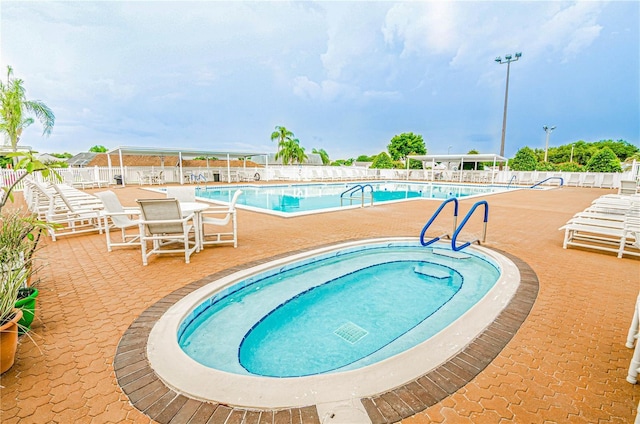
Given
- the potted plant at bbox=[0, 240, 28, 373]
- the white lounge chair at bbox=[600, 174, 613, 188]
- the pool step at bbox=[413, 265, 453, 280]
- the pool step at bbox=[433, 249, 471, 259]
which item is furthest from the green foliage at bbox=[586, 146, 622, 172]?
the potted plant at bbox=[0, 240, 28, 373]

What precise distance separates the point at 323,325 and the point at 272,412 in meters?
1.55

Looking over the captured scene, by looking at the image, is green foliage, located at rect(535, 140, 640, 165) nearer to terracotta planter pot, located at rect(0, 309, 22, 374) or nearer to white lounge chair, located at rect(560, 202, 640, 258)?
white lounge chair, located at rect(560, 202, 640, 258)

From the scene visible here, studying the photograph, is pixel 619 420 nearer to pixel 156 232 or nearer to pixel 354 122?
pixel 156 232

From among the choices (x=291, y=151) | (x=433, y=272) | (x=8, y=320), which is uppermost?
(x=291, y=151)

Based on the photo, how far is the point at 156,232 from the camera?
442 centimetres

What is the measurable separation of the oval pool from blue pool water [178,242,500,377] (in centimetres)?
1

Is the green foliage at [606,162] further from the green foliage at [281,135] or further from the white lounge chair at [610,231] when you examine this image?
the green foliage at [281,135]

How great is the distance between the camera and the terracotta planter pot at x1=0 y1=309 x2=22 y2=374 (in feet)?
6.09

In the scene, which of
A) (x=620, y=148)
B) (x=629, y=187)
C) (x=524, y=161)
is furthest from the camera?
(x=620, y=148)

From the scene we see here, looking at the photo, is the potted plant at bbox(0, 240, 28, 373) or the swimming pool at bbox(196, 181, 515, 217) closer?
the potted plant at bbox(0, 240, 28, 373)

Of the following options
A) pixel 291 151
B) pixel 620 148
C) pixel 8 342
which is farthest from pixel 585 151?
pixel 8 342

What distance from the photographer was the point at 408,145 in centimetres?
5075

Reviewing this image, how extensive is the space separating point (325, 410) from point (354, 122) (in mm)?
68702

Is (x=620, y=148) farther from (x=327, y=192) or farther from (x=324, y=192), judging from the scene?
(x=324, y=192)
